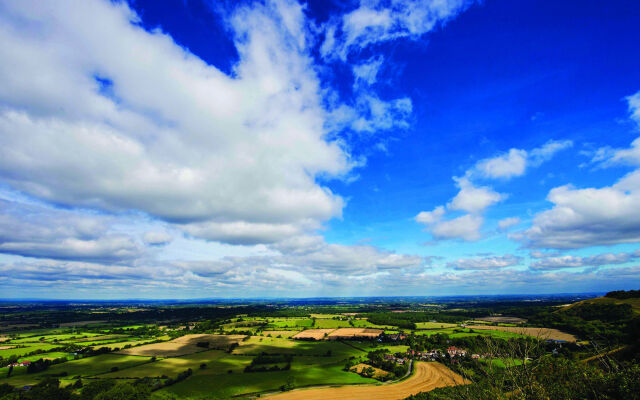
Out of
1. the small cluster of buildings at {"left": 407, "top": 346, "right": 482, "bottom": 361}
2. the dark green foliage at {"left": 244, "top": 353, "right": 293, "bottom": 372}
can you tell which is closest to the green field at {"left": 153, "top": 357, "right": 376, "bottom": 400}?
the dark green foliage at {"left": 244, "top": 353, "right": 293, "bottom": 372}

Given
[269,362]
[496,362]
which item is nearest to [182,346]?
[269,362]

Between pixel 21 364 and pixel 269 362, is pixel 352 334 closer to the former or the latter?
pixel 269 362

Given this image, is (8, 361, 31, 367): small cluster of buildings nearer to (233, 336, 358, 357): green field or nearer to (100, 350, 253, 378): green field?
(100, 350, 253, 378): green field

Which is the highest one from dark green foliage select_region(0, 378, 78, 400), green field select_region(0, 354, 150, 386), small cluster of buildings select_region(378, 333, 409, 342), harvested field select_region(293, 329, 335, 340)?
dark green foliage select_region(0, 378, 78, 400)

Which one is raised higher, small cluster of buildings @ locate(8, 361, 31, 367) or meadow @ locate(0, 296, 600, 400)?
small cluster of buildings @ locate(8, 361, 31, 367)

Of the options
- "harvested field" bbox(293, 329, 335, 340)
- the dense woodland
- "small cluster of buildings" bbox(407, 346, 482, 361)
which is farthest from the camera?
"harvested field" bbox(293, 329, 335, 340)

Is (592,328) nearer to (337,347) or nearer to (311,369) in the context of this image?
(337,347)

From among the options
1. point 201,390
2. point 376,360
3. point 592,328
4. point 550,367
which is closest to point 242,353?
point 201,390

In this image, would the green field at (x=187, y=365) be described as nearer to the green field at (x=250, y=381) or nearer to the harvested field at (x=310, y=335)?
the green field at (x=250, y=381)

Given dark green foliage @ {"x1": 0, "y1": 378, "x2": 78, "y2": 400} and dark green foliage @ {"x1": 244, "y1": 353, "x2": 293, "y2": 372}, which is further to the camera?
dark green foliage @ {"x1": 244, "y1": 353, "x2": 293, "y2": 372}
